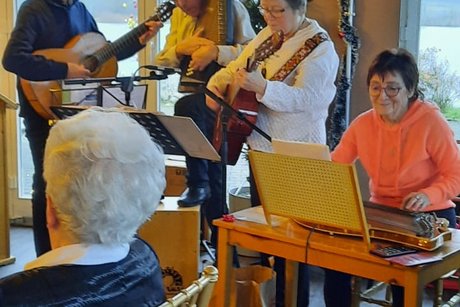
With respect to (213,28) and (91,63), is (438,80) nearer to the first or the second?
(213,28)

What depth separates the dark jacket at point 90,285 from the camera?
1.13 metres

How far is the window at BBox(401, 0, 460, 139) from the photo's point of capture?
11.4 feet

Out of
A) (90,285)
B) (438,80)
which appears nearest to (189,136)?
(90,285)

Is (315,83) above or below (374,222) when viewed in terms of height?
above

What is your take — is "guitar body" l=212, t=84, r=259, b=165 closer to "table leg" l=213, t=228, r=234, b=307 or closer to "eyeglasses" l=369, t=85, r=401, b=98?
"eyeglasses" l=369, t=85, r=401, b=98

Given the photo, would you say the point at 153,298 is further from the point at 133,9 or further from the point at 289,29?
the point at 133,9

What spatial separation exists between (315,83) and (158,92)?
187 cm

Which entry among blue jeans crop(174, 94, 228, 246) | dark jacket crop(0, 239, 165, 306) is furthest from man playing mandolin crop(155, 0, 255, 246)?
dark jacket crop(0, 239, 165, 306)

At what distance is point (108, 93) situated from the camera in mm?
2947

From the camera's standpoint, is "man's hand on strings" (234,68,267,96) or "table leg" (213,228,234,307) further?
"man's hand on strings" (234,68,267,96)

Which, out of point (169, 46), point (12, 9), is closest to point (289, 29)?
point (169, 46)

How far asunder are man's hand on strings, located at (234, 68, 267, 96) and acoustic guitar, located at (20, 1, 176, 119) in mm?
709

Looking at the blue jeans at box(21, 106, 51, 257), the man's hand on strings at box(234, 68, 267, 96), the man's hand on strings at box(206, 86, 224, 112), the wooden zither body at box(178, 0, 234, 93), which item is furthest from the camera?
the blue jeans at box(21, 106, 51, 257)

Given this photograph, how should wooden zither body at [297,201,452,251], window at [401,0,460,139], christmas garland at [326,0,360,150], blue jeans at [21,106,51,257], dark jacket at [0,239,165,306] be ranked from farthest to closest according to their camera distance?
1. window at [401,0,460,139]
2. christmas garland at [326,0,360,150]
3. blue jeans at [21,106,51,257]
4. wooden zither body at [297,201,452,251]
5. dark jacket at [0,239,165,306]
